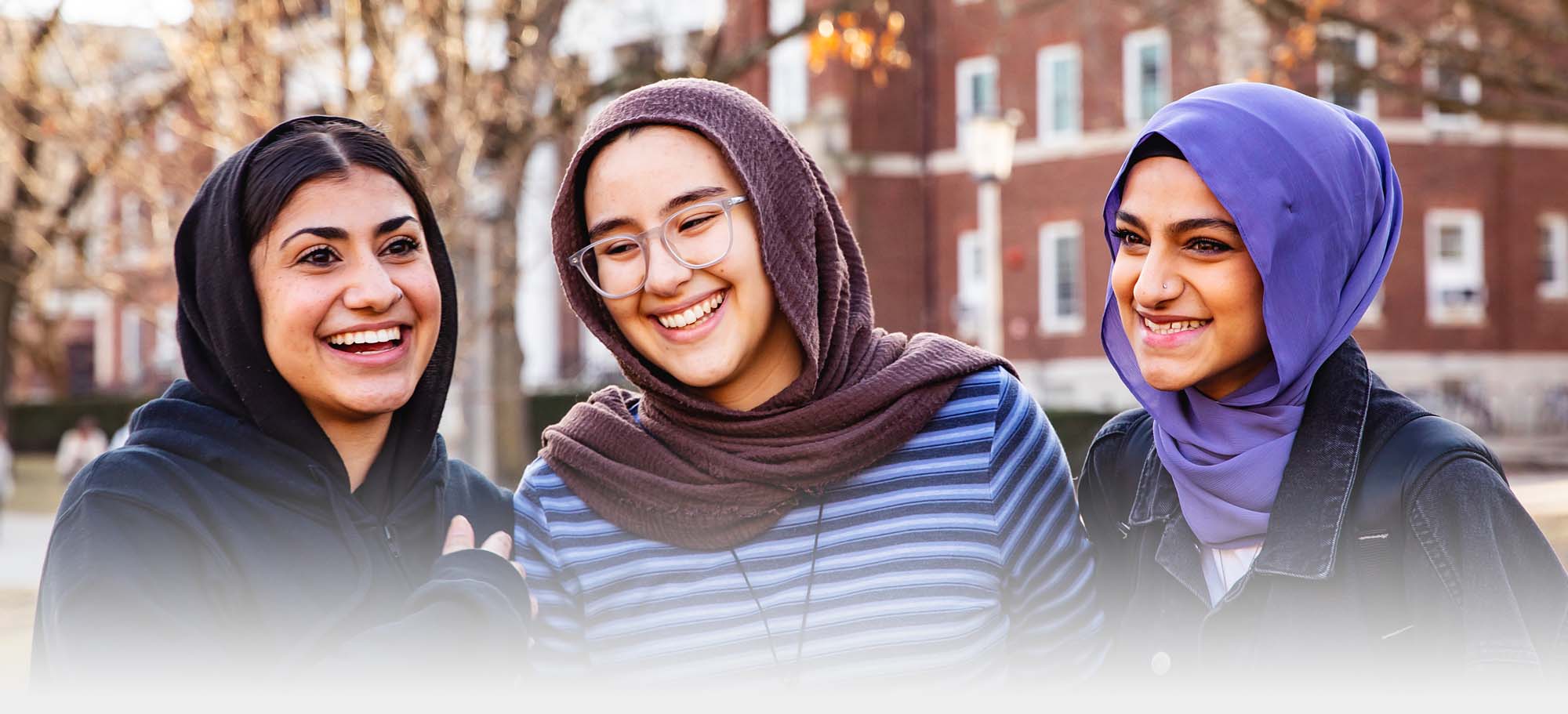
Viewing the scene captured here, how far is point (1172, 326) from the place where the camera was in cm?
271

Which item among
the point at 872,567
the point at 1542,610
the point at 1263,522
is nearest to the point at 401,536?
the point at 872,567

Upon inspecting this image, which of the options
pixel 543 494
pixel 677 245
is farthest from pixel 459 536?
pixel 677 245

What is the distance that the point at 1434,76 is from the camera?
22734 millimetres

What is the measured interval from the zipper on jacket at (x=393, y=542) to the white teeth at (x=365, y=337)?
0.35m

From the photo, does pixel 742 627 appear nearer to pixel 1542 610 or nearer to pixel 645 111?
pixel 645 111

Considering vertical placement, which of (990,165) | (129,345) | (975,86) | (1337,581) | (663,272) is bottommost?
(129,345)

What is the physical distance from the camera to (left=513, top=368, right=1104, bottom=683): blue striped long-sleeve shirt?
108 inches

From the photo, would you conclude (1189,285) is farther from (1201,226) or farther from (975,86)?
(975,86)

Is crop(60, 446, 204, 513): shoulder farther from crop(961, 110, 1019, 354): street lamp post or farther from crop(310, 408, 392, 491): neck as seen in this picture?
crop(961, 110, 1019, 354): street lamp post

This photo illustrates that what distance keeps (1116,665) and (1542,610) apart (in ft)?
2.50

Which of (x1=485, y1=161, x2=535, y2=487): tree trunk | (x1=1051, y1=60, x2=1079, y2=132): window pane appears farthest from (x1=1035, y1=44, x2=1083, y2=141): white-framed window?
(x1=485, y1=161, x2=535, y2=487): tree trunk

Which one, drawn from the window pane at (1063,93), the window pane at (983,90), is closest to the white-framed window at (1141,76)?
the window pane at (1063,93)

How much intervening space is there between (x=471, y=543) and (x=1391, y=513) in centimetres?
161

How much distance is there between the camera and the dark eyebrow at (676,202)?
2688 mm
